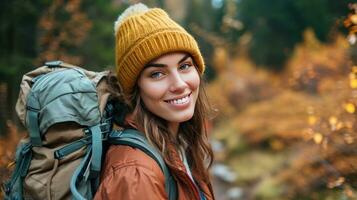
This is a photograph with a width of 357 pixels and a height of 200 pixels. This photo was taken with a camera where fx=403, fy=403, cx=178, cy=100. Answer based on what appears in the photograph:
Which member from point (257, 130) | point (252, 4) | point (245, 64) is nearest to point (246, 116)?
point (257, 130)

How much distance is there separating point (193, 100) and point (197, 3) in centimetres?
2273

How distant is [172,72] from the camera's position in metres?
2.16

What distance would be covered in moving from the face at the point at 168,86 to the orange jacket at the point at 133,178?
0.33m

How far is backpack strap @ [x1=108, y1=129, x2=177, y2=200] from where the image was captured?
1.96 metres

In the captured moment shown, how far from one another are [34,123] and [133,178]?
0.57 m

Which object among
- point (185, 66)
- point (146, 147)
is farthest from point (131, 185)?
point (185, 66)

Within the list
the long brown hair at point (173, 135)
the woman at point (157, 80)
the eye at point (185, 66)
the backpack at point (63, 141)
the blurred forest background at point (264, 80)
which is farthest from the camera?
the blurred forest background at point (264, 80)

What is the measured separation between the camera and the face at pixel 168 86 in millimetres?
2160

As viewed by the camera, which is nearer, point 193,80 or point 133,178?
point 133,178

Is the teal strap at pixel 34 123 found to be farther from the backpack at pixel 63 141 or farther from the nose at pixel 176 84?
the nose at pixel 176 84

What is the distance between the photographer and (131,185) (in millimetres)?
1751

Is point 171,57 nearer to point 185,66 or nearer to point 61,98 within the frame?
point 185,66

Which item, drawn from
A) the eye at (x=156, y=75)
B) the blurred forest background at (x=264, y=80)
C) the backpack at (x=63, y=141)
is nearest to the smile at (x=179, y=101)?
the eye at (x=156, y=75)

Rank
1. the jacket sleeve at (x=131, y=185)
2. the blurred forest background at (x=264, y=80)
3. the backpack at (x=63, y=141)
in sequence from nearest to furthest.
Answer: the jacket sleeve at (x=131, y=185), the backpack at (x=63, y=141), the blurred forest background at (x=264, y=80)
